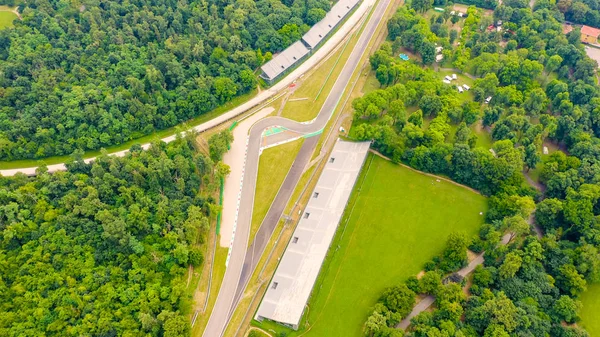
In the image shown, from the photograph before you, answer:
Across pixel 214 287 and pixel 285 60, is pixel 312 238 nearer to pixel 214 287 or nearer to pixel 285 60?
pixel 214 287

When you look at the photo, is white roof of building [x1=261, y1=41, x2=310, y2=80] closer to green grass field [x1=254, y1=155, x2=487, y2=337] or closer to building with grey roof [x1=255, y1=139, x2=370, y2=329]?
building with grey roof [x1=255, y1=139, x2=370, y2=329]

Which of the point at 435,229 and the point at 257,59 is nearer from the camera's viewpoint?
the point at 435,229

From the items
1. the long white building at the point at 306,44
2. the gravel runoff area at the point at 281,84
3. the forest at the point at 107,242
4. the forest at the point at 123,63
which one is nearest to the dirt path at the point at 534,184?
the gravel runoff area at the point at 281,84

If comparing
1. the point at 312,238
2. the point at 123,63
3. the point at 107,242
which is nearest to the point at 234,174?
the point at 312,238

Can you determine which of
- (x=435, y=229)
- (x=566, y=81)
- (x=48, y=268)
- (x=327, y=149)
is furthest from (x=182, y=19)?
(x=566, y=81)

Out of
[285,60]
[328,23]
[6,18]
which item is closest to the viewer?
[285,60]

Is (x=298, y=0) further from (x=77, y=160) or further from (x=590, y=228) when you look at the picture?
(x=590, y=228)
